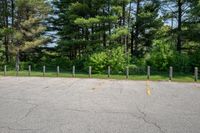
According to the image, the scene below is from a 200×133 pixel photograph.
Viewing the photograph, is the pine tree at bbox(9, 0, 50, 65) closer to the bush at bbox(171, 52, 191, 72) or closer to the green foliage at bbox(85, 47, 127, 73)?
the green foliage at bbox(85, 47, 127, 73)

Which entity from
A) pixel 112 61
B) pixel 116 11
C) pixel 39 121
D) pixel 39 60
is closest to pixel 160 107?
pixel 39 121

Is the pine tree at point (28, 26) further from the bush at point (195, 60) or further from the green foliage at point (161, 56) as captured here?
the bush at point (195, 60)

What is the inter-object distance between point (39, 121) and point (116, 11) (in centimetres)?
2717

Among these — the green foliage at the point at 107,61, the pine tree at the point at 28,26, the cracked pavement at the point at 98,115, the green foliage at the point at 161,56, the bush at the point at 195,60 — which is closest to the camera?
the cracked pavement at the point at 98,115

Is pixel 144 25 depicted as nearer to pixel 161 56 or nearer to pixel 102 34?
pixel 102 34

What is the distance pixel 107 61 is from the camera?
99.5ft

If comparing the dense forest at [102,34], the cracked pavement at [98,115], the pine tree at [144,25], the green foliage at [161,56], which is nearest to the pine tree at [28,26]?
the dense forest at [102,34]

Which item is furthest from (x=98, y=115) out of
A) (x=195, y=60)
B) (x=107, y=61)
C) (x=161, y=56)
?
(x=195, y=60)

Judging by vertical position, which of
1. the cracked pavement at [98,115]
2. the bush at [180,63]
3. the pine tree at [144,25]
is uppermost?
the pine tree at [144,25]

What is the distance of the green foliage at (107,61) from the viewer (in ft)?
98.1

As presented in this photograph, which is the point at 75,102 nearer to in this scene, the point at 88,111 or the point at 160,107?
the point at 88,111

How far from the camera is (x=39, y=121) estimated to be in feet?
24.7

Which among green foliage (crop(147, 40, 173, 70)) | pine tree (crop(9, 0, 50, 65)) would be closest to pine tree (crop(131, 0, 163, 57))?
green foliage (crop(147, 40, 173, 70))

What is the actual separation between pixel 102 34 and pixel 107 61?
6015 mm
